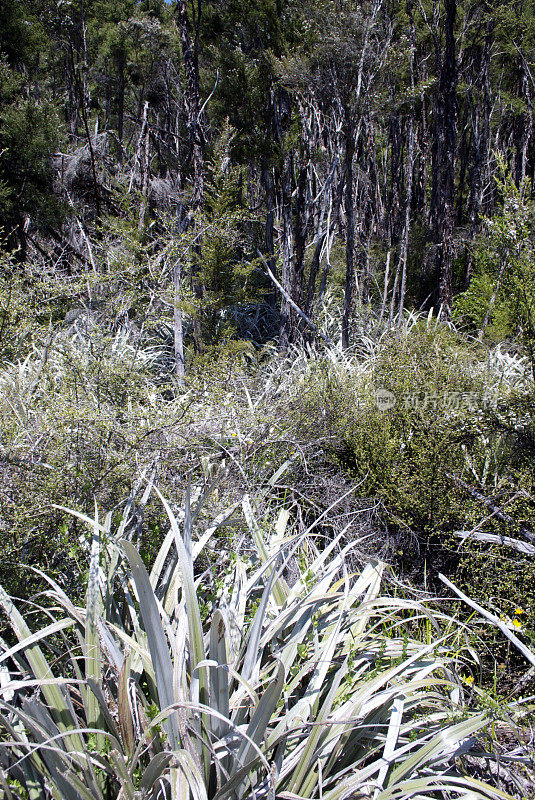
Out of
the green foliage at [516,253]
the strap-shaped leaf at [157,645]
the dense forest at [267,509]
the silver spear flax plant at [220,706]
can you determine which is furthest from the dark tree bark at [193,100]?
the strap-shaped leaf at [157,645]

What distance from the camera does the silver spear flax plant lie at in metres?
1.39

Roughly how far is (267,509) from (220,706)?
1537mm

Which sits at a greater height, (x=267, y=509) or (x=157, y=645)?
(x=157, y=645)

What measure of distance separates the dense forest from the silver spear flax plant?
12 mm

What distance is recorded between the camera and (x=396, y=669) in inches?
69.6

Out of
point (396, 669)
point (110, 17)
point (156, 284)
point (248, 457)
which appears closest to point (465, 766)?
point (396, 669)

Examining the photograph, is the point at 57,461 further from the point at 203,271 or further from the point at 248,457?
the point at 203,271

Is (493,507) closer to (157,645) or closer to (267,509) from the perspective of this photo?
(267,509)

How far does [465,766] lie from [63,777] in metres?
1.31

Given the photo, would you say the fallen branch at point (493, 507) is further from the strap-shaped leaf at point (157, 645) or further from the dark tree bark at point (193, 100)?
the dark tree bark at point (193, 100)

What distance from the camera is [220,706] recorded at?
5.07 ft

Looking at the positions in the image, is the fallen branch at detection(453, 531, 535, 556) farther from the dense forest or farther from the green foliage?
the green foliage

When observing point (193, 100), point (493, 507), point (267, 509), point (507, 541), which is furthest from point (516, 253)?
point (193, 100)

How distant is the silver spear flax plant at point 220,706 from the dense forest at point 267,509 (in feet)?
0.04
